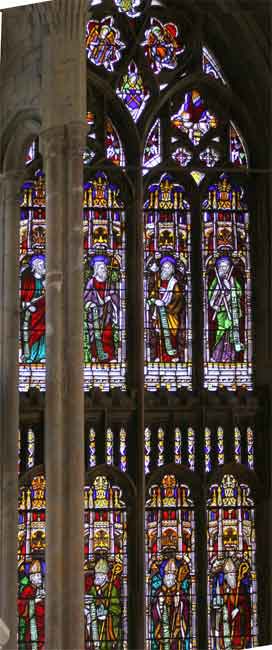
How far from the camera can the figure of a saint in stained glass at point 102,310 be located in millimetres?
14109

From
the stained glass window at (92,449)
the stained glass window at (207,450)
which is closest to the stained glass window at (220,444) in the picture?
the stained glass window at (207,450)

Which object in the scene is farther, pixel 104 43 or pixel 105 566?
pixel 104 43

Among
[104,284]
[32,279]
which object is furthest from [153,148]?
[32,279]

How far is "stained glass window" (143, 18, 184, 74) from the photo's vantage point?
14.6 m

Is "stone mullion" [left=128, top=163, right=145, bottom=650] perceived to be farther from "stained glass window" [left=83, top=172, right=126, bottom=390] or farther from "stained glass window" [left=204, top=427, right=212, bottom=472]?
"stained glass window" [left=204, top=427, right=212, bottom=472]

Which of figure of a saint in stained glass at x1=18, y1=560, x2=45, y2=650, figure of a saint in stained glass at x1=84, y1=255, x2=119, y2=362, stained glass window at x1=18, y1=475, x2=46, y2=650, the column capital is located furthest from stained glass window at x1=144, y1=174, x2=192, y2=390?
the column capital

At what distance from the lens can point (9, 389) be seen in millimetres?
11945

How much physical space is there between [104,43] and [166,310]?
336 cm

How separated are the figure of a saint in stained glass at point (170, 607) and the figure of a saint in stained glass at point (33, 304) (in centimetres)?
298

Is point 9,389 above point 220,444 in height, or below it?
above

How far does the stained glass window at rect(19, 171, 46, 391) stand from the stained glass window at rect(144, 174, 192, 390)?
129 centimetres

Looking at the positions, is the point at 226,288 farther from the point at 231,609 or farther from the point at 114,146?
the point at 231,609

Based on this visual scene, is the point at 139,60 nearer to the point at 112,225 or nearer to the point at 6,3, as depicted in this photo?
the point at 112,225

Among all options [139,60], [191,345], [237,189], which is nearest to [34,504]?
[191,345]
